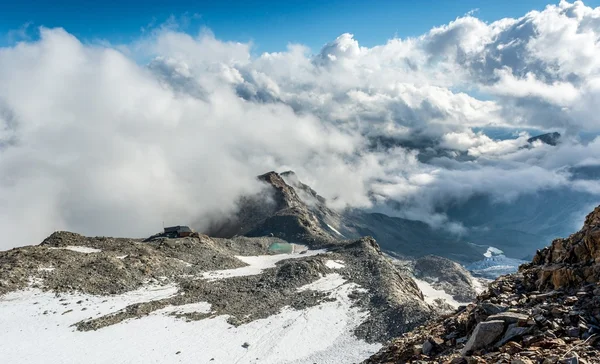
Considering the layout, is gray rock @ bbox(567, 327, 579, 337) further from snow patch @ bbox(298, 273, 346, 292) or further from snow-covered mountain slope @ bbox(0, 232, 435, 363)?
snow patch @ bbox(298, 273, 346, 292)

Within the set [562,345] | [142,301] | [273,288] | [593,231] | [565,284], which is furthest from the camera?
[273,288]

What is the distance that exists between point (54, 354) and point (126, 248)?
112 feet

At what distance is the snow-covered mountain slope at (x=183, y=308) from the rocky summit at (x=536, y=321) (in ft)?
71.0

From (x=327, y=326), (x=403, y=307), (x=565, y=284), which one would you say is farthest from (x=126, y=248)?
(x=565, y=284)

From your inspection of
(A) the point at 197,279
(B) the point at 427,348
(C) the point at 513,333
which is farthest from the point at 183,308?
(C) the point at 513,333

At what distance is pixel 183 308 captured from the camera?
173 feet

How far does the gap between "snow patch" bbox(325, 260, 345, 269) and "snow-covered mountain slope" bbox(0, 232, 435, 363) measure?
5.29ft

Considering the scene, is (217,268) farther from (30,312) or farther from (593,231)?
(593,231)

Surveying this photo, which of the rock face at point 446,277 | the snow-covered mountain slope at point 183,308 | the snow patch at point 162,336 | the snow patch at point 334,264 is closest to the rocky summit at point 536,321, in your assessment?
the snow-covered mountain slope at point 183,308

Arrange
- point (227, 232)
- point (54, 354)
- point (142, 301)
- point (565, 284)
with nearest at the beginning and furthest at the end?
point (565, 284) → point (54, 354) → point (142, 301) → point (227, 232)

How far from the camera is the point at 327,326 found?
4994cm

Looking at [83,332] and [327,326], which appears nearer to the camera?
[83,332]

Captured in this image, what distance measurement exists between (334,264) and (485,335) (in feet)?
200

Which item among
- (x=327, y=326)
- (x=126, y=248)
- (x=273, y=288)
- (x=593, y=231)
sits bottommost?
(x=327, y=326)
